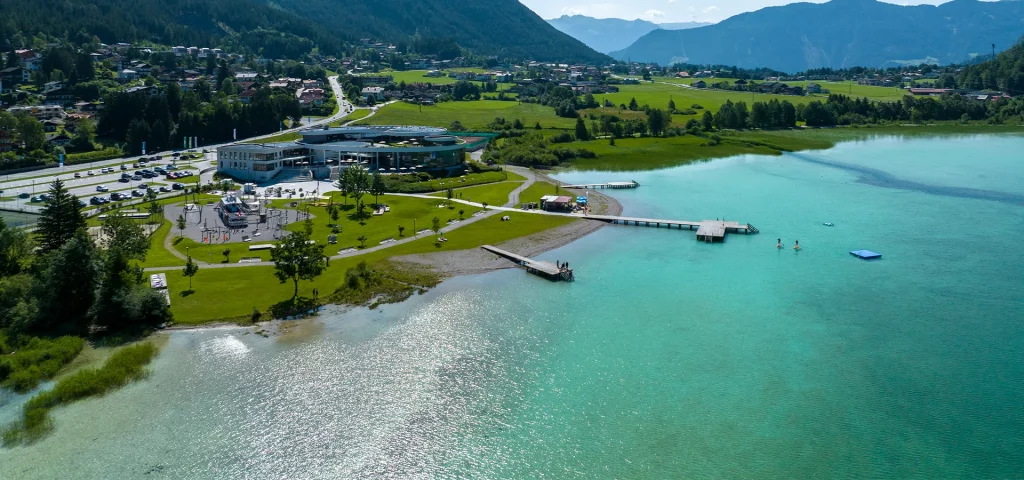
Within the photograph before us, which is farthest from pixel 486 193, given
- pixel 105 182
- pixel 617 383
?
pixel 617 383

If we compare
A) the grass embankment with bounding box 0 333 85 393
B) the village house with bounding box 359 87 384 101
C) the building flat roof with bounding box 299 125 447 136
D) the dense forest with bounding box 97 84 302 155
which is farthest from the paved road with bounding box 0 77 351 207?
the village house with bounding box 359 87 384 101

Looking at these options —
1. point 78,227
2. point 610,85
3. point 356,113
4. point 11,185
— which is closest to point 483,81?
point 610,85

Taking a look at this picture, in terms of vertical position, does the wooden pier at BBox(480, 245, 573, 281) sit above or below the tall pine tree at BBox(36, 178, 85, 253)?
below

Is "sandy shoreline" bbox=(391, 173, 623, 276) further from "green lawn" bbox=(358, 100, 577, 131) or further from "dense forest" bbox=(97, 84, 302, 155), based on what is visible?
"green lawn" bbox=(358, 100, 577, 131)

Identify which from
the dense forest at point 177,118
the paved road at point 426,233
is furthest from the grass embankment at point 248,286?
the dense forest at point 177,118

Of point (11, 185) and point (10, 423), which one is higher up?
point (11, 185)

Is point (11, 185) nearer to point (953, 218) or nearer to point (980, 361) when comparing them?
point (980, 361)

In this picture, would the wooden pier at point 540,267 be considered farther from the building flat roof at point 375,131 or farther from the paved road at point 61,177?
the building flat roof at point 375,131
